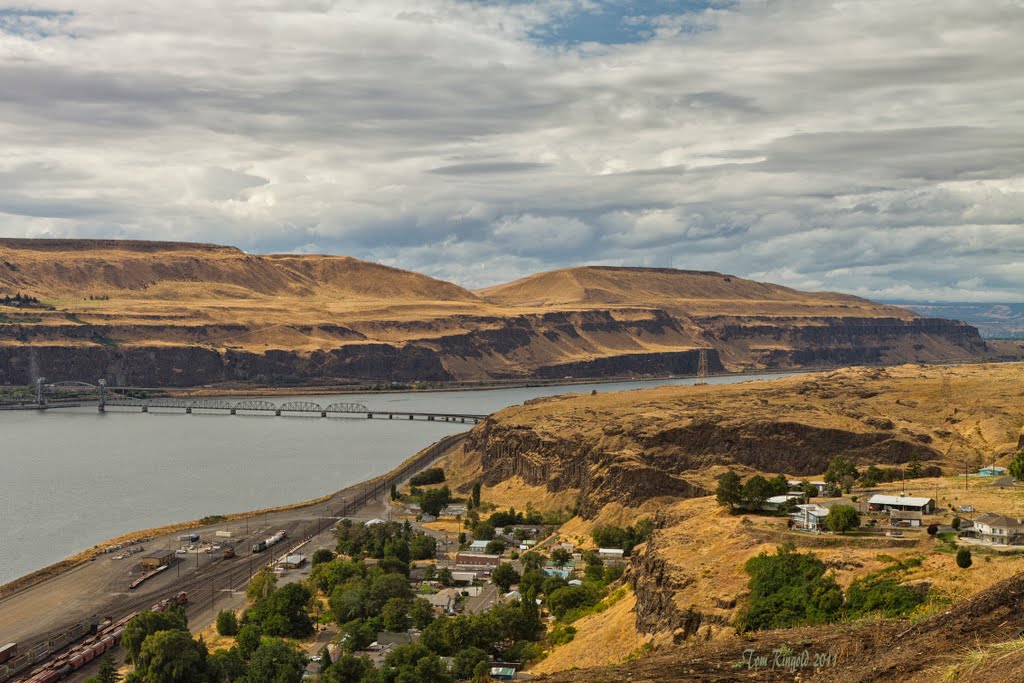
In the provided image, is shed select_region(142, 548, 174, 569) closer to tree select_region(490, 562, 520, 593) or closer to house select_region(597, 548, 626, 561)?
tree select_region(490, 562, 520, 593)

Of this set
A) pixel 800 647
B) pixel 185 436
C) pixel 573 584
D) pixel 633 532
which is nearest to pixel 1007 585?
pixel 800 647

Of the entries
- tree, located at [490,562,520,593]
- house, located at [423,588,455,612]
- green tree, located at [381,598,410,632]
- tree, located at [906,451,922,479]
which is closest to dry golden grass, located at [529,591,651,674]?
green tree, located at [381,598,410,632]

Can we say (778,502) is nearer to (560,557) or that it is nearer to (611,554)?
(611,554)

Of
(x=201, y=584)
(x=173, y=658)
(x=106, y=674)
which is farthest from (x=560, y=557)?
(x=106, y=674)

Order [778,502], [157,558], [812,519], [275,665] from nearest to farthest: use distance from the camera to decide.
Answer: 1. [812,519]
2. [275,665]
3. [778,502]
4. [157,558]

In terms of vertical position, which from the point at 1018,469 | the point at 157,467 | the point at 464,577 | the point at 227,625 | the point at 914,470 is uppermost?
the point at 1018,469

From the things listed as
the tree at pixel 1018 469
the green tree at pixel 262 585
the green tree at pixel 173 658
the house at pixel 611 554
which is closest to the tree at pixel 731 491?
the tree at pixel 1018 469

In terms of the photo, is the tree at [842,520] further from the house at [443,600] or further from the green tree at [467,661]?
the house at [443,600]
